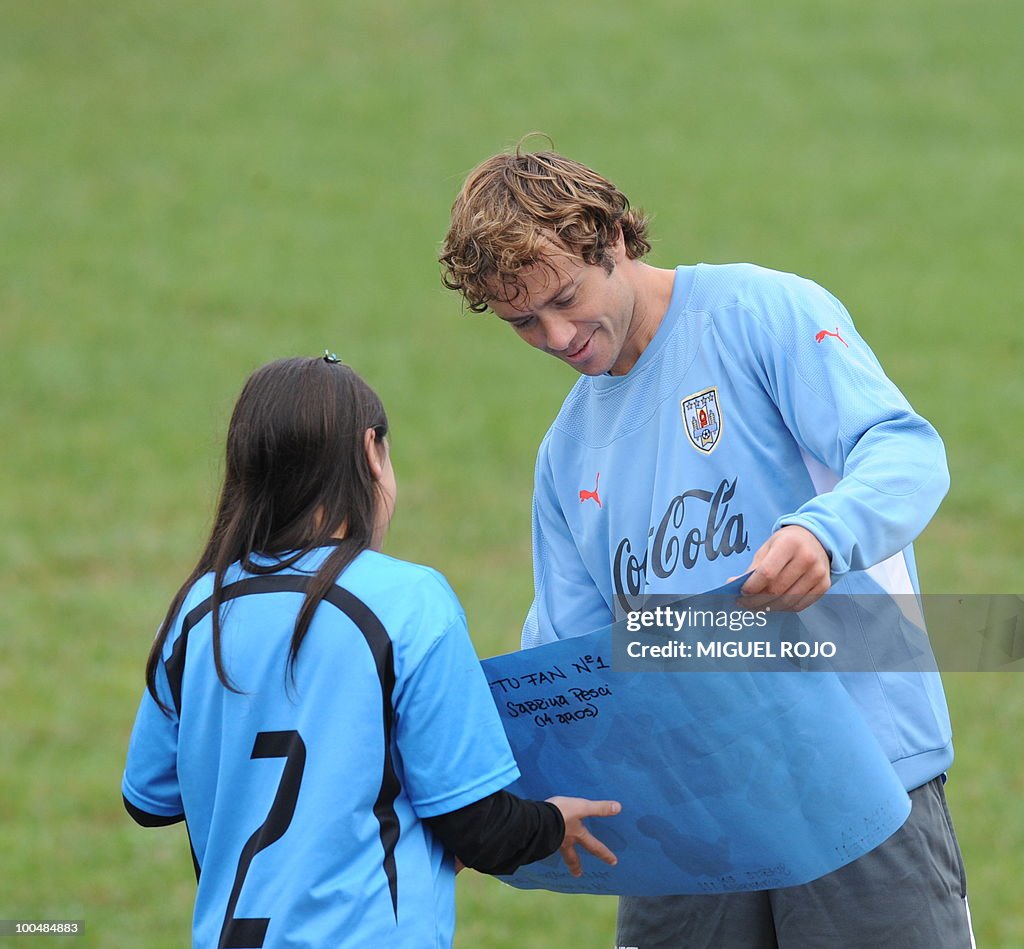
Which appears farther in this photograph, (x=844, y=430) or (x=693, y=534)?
(x=693, y=534)

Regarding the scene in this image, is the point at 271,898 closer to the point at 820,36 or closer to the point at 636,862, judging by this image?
the point at 636,862

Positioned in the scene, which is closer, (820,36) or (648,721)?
(648,721)

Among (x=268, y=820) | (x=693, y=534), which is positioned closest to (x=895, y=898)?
(x=693, y=534)

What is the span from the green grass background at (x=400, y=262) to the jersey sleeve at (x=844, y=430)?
3043 millimetres

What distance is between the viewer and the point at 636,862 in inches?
96.6

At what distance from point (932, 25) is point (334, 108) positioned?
8.42 metres

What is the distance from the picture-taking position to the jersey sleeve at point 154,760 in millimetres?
2393

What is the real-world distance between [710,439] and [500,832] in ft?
2.49

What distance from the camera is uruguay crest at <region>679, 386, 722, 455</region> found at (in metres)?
2.53

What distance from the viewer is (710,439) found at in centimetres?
253

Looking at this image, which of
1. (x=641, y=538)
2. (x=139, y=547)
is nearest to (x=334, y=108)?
(x=139, y=547)

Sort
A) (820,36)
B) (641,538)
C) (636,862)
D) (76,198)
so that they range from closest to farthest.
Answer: (636,862) → (641,538) → (76,198) → (820,36)

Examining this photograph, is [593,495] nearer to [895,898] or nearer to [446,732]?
[446,732]

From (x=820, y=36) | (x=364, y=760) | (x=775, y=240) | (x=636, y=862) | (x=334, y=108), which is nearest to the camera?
(x=364, y=760)
